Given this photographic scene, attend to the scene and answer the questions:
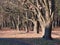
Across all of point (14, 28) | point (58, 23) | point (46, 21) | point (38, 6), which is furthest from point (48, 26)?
point (58, 23)

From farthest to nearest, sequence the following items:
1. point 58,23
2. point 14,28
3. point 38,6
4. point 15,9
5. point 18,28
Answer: point 58,23
point 14,28
point 18,28
point 15,9
point 38,6

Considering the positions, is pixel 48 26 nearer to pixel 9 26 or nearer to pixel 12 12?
pixel 12 12

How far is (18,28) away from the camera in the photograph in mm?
63969

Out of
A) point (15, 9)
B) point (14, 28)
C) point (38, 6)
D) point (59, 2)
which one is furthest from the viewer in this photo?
point (14, 28)

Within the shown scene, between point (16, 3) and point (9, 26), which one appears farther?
point (9, 26)

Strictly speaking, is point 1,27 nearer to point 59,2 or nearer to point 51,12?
point 59,2

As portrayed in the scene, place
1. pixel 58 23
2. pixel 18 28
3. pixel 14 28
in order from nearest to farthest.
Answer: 1. pixel 18 28
2. pixel 14 28
3. pixel 58 23

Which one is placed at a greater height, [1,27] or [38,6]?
[38,6]

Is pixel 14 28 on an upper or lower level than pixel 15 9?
lower

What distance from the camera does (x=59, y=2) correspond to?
39094mm

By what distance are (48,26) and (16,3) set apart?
15452 mm

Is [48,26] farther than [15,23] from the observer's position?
No

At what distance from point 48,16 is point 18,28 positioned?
38.5 m

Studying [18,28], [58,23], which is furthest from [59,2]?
[58,23]
